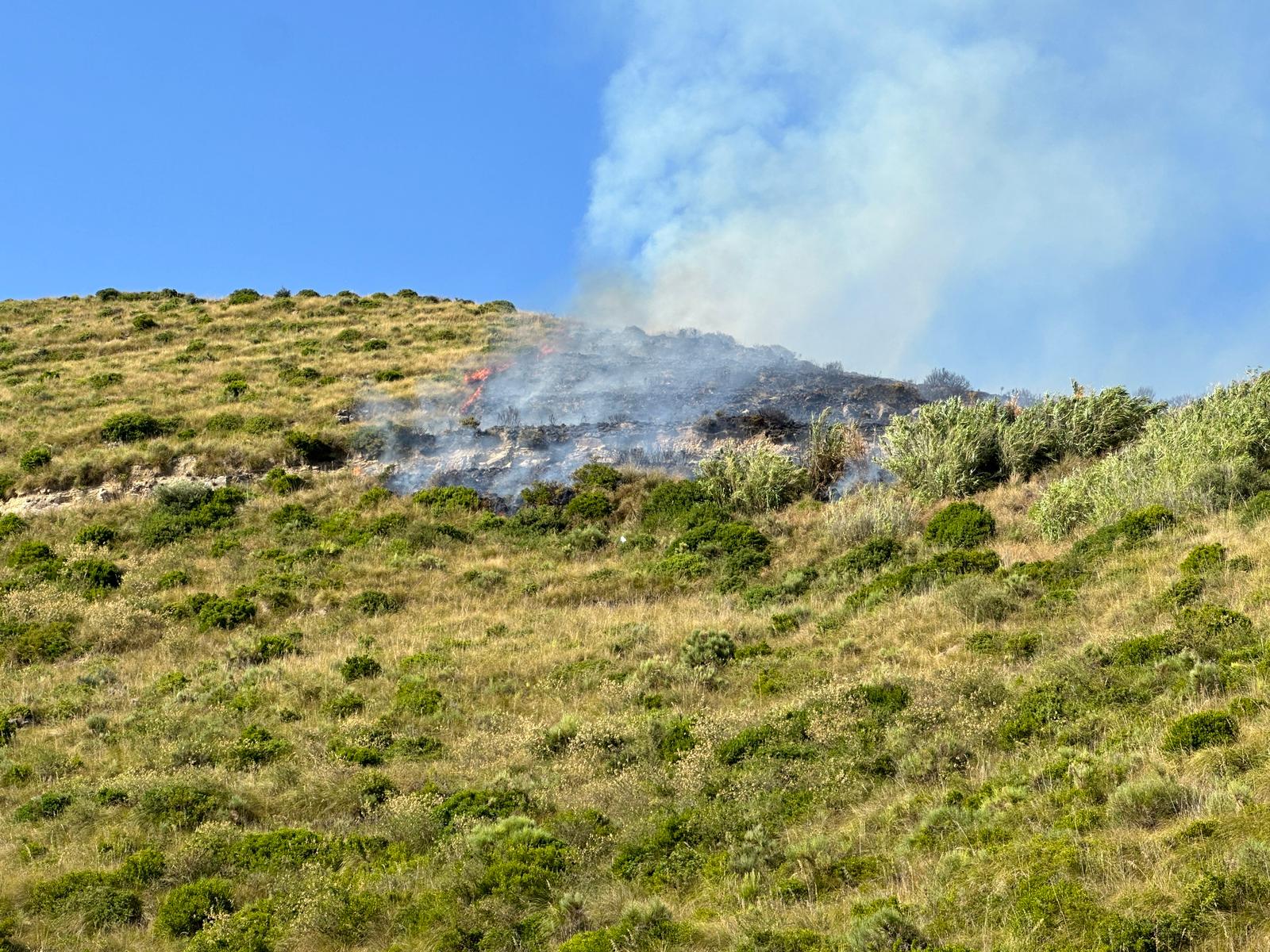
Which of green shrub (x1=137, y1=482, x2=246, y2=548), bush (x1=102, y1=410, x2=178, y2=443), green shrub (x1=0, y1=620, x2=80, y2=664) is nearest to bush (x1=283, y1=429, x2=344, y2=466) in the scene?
green shrub (x1=137, y1=482, x2=246, y2=548)

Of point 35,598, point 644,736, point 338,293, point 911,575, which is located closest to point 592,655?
point 644,736

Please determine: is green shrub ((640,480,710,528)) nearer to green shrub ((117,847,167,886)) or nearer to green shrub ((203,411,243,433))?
green shrub ((203,411,243,433))

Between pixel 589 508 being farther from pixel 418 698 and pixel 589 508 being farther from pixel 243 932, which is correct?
pixel 243 932

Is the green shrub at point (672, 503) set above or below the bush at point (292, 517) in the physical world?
below

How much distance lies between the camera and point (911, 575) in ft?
50.3

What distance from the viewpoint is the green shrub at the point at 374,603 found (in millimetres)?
17812

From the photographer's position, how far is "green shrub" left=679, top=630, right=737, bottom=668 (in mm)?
13359

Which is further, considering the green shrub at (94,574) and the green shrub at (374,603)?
the green shrub at (94,574)

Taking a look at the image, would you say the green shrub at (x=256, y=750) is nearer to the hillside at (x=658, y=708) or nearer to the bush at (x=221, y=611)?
the hillside at (x=658, y=708)

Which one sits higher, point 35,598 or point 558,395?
point 558,395

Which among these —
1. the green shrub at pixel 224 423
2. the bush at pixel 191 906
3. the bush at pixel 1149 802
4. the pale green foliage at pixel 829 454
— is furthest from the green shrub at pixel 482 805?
the green shrub at pixel 224 423

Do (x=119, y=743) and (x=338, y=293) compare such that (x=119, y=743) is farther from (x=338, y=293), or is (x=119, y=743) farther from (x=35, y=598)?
(x=338, y=293)

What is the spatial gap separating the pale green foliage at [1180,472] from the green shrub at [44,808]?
14785mm

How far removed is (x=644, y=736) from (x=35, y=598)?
553 inches
